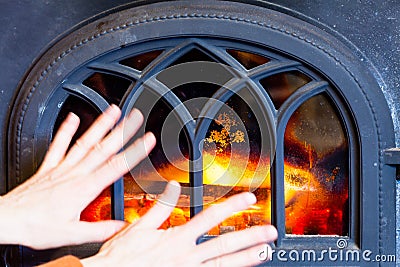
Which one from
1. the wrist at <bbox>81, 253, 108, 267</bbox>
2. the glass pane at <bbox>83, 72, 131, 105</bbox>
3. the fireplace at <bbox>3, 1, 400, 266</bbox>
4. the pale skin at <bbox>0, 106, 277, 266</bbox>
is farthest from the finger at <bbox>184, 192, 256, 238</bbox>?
the glass pane at <bbox>83, 72, 131, 105</bbox>

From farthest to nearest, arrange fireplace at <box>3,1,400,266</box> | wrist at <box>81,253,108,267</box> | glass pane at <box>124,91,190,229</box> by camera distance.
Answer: glass pane at <box>124,91,190,229</box>
fireplace at <box>3,1,400,266</box>
wrist at <box>81,253,108,267</box>

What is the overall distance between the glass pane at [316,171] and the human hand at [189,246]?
1.84 feet

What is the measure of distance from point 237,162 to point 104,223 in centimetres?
51

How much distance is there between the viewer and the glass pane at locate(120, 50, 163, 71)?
122 centimetres

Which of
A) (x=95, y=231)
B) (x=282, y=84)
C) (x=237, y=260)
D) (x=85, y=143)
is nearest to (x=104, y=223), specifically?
(x=95, y=231)

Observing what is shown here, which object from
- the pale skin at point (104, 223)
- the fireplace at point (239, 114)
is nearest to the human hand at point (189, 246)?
the pale skin at point (104, 223)

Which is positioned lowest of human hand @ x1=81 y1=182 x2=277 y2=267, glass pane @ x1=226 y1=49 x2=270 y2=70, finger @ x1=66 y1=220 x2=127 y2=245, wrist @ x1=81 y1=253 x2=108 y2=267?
wrist @ x1=81 y1=253 x2=108 y2=267

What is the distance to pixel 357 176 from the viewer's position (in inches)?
46.6

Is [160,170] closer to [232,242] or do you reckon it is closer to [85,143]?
[85,143]

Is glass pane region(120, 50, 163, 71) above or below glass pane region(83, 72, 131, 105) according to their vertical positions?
above

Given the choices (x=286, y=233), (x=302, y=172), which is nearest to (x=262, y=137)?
(x=302, y=172)

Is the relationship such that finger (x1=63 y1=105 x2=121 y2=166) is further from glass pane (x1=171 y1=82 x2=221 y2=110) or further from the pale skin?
glass pane (x1=171 y1=82 x2=221 y2=110)

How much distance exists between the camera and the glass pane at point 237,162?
125 centimetres

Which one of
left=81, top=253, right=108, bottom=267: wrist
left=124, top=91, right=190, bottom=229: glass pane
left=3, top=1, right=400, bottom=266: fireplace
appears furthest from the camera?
left=124, top=91, right=190, bottom=229: glass pane
